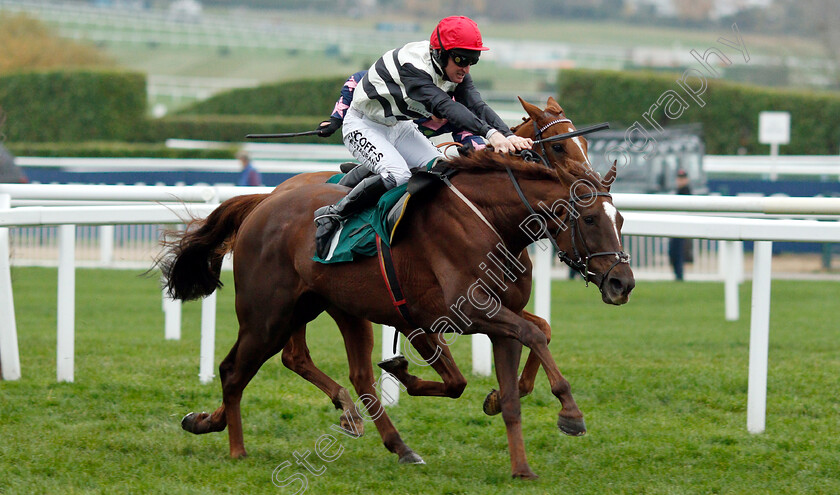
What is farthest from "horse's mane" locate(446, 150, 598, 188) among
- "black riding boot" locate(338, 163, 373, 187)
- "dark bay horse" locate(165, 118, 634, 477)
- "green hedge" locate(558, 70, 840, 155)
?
"green hedge" locate(558, 70, 840, 155)

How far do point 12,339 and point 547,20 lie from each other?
271ft

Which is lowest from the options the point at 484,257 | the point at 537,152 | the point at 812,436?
the point at 812,436

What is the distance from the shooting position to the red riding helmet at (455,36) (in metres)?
4.40

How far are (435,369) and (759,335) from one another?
1.59 m

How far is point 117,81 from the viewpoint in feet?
84.4

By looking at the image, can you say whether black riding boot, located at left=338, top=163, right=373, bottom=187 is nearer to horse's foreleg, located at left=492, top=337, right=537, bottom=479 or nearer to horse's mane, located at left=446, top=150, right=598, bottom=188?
horse's mane, located at left=446, top=150, right=598, bottom=188

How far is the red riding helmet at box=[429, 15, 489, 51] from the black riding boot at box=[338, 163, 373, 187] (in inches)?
31.4

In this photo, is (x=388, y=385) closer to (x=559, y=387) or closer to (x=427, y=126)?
(x=427, y=126)

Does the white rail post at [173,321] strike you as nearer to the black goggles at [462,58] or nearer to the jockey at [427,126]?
the jockey at [427,126]

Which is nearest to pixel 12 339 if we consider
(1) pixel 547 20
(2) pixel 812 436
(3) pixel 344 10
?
(2) pixel 812 436

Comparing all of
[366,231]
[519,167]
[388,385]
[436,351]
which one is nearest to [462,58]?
[519,167]

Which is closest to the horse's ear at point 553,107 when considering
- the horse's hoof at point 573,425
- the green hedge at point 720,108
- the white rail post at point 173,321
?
the horse's hoof at point 573,425

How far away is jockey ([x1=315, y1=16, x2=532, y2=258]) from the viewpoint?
440cm

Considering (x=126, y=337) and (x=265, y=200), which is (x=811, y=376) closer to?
(x=265, y=200)
